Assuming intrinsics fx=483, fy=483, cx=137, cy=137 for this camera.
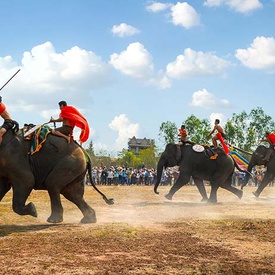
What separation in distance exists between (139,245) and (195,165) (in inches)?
448

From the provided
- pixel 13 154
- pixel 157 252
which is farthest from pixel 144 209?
pixel 157 252

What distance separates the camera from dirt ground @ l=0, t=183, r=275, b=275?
675 centimetres

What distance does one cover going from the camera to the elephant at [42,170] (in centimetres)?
1060

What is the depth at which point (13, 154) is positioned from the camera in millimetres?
10656

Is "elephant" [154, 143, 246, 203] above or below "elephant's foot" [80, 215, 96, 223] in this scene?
above

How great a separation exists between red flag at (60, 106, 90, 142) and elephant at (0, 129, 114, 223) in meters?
Answer: 0.45

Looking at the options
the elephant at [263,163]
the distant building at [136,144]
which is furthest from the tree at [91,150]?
the elephant at [263,163]

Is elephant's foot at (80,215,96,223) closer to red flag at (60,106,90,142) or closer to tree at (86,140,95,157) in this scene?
red flag at (60,106,90,142)

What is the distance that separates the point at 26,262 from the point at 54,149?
4.45 metres

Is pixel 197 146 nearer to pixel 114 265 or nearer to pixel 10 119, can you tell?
pixel 10 119

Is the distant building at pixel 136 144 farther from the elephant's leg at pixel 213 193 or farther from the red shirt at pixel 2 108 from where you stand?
the red shirt at pixel 2 108

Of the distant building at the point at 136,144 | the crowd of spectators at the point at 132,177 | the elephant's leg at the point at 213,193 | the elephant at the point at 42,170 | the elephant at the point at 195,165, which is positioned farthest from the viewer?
the distant building at the point at 136,144

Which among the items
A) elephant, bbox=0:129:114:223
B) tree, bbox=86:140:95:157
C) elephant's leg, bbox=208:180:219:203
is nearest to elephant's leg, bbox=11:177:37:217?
elephant, bbox=0:129:114:223

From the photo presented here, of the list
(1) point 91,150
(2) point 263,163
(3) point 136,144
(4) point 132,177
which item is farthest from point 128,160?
(2) point 263,163
